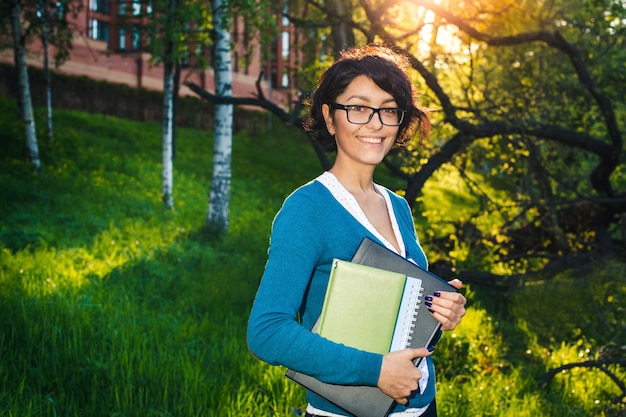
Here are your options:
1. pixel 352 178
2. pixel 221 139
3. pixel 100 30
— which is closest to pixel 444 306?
pixel 352 178

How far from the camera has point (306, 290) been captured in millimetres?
1877

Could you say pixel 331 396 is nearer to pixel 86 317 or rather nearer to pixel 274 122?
pixel 86 317

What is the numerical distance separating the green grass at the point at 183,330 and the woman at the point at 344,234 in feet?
8.09

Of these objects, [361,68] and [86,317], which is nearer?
[361,68]

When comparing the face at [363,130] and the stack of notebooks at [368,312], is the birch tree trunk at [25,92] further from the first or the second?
the stack of notebooks at [368,312]

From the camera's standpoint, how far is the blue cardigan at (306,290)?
5.31 feet

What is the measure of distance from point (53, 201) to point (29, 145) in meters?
3.42

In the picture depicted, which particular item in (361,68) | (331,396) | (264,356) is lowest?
(331,396)

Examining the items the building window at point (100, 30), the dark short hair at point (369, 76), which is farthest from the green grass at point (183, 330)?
the building window at point (100, 30)

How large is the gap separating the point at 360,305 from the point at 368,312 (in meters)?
0.03

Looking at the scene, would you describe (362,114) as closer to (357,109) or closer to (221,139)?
(357,109)

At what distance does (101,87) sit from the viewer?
29016 mm

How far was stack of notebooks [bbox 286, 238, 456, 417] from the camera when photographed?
168cm

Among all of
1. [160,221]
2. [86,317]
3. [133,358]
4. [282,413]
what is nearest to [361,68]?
[282,413]
